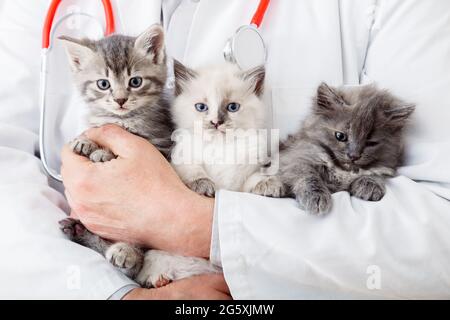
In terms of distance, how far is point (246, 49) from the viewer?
4.70 feet

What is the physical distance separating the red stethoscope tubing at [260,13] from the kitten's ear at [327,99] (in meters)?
0.31

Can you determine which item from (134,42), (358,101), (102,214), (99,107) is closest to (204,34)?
(134,42)

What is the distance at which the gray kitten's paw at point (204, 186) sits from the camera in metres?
1.33

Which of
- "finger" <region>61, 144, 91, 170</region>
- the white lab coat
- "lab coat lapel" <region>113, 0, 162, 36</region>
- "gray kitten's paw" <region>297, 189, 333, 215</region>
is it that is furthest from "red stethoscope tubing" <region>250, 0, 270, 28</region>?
"finger" <region>61, 144, 91, 170</region>

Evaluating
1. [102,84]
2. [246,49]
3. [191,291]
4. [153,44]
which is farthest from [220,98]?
[191,291]

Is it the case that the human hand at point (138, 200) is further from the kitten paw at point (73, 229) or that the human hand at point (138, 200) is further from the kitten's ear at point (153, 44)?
the kitten's ear at point (153, 44)

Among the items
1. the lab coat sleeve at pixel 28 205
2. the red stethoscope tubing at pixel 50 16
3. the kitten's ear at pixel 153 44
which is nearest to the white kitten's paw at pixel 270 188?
the lab coat sleeve at pixel 28 205

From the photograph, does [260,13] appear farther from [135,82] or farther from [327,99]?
[135,82]

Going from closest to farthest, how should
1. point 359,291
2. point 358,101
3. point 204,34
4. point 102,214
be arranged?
1. point 359,291
2. point 102,214
3. point 358,101
4. point 204,34

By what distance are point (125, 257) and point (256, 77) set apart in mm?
733

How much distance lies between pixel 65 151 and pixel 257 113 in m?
0.68

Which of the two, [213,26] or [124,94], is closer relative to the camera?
[124,94]
